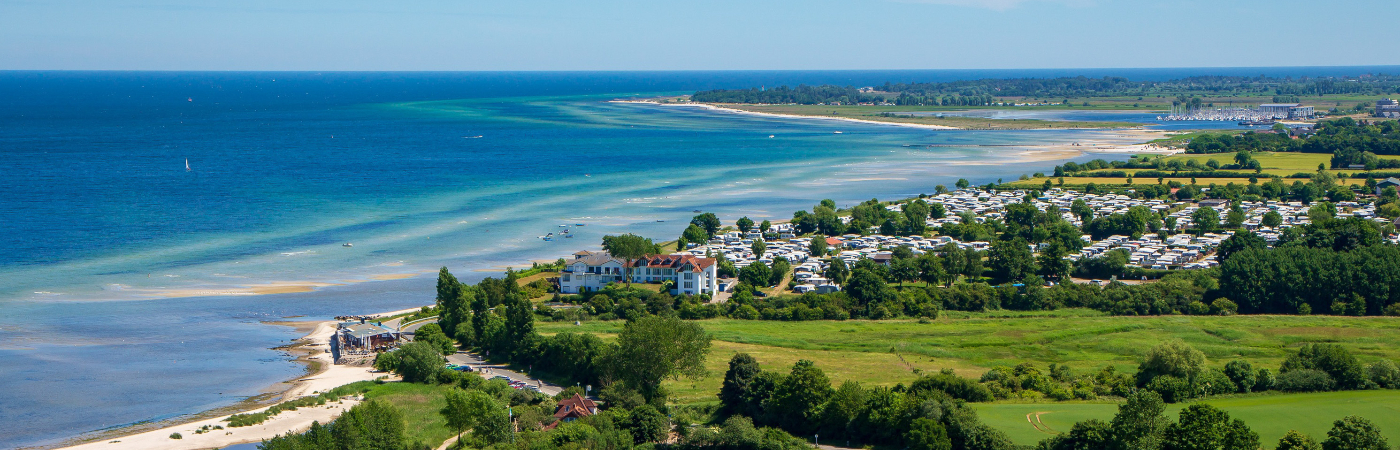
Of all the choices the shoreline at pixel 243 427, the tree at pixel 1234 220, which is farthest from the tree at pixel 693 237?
the tree at pixel 1234 220

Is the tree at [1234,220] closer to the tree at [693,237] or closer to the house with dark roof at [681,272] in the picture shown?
the tree at [693,237]

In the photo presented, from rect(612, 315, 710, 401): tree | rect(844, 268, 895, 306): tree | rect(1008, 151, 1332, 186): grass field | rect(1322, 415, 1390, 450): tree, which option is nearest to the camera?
rect(1322, 415, 1390, 450): tree

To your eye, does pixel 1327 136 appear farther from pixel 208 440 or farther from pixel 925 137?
pixel 208 440

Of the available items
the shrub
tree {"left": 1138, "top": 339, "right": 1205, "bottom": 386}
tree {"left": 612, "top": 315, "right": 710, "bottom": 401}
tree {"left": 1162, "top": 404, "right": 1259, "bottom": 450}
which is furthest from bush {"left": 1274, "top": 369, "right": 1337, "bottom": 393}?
tree {"left": 612, "top": 315, "right": 710, "bottom": 401}

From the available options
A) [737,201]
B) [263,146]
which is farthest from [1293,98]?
[263,146]

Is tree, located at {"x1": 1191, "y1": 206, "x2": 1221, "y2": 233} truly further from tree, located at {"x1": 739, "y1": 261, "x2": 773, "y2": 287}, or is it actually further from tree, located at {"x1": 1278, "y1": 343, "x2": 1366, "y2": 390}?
tree, located at {"x1": 1278, "y1": 343, "x2": 1366, "y2": 390}

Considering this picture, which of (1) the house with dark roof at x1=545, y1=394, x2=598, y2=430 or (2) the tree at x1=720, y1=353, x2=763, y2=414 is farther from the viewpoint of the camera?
(2) the tree at x1=720, y1=353, x2=763, y2=414
